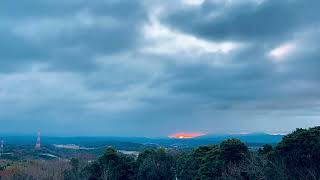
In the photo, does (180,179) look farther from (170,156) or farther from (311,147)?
(311,147)

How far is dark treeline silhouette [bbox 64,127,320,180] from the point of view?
35.3 meters

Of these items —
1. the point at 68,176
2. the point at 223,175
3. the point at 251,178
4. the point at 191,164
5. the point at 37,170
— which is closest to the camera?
the point at 251,178

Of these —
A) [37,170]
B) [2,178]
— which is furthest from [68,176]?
[37,170]

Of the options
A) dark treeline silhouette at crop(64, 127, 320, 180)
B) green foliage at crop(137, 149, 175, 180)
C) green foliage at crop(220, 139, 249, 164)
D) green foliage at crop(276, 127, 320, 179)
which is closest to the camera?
green foliage at crop(276, 127, 320, 179)

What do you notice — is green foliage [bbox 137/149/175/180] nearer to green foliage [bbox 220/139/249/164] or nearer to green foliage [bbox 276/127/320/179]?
green foliage [bbox 220/139/249/164]

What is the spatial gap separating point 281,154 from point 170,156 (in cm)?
2100

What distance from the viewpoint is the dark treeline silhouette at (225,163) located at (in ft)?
116

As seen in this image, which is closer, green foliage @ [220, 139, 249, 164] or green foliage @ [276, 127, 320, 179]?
green foliage @ [276, 127, 320, 179]

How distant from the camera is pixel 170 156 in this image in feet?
185

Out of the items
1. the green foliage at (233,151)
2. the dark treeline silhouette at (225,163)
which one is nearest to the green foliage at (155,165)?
the dark treeline silhouette at (225,163)

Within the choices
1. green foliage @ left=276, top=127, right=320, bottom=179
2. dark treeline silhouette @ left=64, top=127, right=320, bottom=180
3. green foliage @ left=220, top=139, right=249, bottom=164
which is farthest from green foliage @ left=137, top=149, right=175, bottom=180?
green foliage @ left=276, top=127, right=320, bottom=179

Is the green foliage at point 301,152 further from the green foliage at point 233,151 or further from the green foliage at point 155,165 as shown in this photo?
the green foliage at point 155,165

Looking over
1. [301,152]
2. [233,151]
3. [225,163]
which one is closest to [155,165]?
[225,163]

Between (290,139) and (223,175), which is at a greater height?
(290,139)
